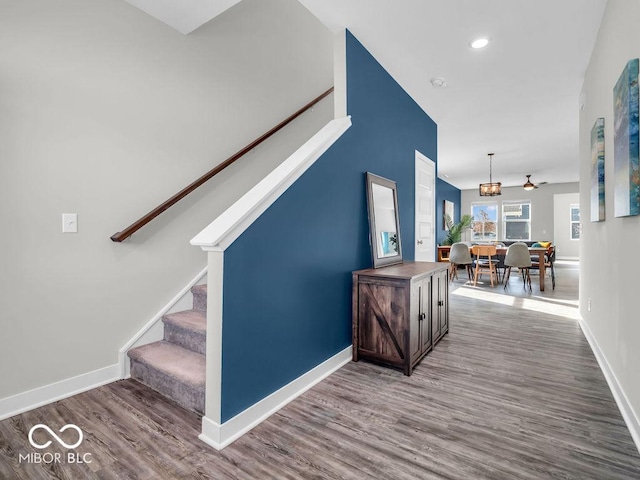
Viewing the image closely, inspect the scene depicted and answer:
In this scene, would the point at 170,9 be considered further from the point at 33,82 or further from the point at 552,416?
the point at 552,416

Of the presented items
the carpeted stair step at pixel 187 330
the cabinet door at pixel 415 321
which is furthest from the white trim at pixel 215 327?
the cabinet door at pixel 415 321

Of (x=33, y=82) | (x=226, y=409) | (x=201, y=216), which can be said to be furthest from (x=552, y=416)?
(x=33, y=82)

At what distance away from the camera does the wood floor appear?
1.43 m

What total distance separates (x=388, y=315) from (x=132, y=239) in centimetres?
193

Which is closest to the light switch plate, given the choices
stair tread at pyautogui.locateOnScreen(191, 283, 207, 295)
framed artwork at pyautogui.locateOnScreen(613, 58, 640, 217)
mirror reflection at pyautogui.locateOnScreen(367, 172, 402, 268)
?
stair tread at pyautogui.locateOnScreen(191, 283, 207, 295)

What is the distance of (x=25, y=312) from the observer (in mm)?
1882

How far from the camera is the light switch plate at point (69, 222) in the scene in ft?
6.64

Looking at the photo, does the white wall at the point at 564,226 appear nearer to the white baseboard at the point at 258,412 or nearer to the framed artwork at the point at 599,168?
the framed artwork at the point at 599,168

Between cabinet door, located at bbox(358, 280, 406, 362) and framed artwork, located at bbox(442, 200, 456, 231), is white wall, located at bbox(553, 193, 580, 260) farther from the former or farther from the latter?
cabinet door, located at bbox(358, 280, 406, 362)

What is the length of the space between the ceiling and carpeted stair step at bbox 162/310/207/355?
225 centimetres

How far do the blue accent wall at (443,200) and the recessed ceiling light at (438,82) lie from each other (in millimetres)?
6466

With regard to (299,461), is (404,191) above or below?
above

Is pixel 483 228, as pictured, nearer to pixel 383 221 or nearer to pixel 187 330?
pixel 383 221

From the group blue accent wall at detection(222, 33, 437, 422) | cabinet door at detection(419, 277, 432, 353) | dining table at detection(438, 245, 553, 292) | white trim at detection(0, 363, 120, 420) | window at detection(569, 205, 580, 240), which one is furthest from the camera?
window at detection(569, 205, 580, 240)
